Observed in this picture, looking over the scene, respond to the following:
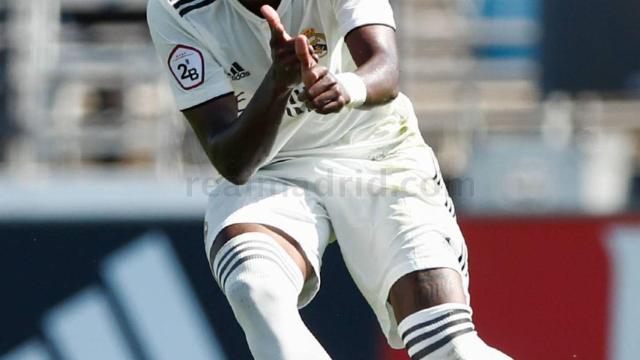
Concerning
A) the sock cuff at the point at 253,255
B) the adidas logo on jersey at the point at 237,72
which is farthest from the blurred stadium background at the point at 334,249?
the sock cuff at the point at 253,255

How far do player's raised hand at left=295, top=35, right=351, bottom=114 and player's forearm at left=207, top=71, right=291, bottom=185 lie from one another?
11 cm

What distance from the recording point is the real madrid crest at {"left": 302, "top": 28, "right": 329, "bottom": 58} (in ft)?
14.1

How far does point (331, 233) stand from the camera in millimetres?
4488

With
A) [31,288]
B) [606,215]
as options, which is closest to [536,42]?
[606,215]

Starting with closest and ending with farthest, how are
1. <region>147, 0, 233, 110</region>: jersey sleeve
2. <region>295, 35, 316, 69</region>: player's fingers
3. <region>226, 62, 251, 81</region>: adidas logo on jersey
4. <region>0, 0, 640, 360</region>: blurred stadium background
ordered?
1. <region>295, 35, 316, 69</region>: player's fingers
2. <region>147, 0, 233, 110</region>: jersey sleeve
3. <region>226, 62, 251, 81</region>: adidas logo on jersey
4. <region>0, 0, 640, 360</region>: blurred stadium background

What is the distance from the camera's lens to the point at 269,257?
13.6ft

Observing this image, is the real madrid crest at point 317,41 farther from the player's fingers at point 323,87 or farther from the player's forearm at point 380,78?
the player's fingers at point 323,87

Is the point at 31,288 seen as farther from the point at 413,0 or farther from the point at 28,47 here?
the point at 413,0

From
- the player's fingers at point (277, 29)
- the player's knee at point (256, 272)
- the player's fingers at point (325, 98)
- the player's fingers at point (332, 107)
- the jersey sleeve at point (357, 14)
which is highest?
the player's fingers at point (277, 29)

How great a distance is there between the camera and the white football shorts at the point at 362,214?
4.28m

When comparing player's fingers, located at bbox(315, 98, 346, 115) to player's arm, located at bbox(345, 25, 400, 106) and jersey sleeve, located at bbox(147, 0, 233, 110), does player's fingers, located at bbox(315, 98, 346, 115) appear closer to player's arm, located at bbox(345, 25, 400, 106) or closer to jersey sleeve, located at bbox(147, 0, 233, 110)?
player's arm, located at bbox(345, 25, 400, 106)

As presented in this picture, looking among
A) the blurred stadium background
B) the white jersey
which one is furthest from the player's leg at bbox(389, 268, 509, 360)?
the blurred stadium background

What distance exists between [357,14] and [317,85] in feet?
1.81

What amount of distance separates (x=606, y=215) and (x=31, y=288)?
9.08ft
